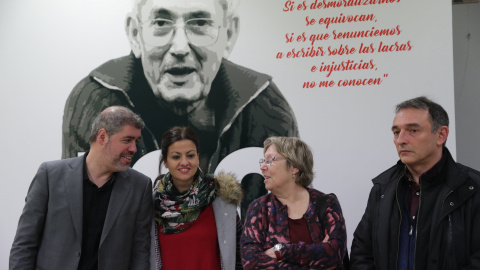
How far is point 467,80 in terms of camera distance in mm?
3643

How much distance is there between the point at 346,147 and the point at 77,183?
5.97ft

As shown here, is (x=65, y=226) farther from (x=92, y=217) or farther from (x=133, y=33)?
(x=133, y=33)

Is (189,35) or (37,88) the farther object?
(37,88)

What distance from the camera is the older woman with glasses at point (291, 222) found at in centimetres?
231

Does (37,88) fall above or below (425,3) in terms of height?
below

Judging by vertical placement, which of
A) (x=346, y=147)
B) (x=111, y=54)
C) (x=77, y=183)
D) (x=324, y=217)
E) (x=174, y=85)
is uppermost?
(x=111, y=54)

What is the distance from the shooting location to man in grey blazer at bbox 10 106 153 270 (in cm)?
244

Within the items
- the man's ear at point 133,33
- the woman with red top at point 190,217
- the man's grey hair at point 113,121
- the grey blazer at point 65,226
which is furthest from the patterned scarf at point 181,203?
the man's ear at point 133,33

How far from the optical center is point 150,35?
12.2 feet

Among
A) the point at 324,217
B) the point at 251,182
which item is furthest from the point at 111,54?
the point at 324,217

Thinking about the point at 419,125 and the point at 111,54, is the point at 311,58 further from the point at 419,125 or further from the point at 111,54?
the point at 111,54

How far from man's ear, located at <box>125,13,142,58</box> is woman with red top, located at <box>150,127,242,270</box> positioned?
1.29m

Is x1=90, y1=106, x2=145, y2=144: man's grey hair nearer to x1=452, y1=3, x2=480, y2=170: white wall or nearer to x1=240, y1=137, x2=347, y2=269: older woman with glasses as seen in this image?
x1=240, y1=137, x2=347, y2=269: older woman with glasses

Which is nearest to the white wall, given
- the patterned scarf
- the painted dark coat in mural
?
the painted dark coat in mural
